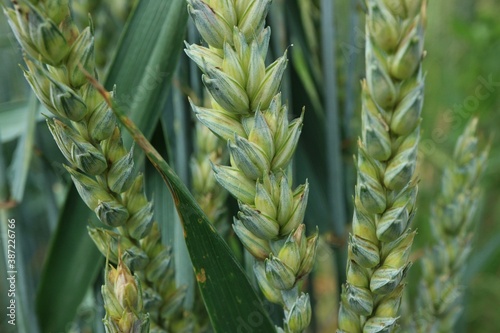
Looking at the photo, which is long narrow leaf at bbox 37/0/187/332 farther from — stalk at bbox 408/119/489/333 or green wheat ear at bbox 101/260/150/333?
stalk at bbox 408/119/489/333

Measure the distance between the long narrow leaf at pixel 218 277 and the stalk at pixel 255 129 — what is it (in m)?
0.04

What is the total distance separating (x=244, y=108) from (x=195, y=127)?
321 millimetres

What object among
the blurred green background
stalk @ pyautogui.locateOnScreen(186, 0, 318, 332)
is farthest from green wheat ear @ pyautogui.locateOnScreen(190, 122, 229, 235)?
stalk @ pyautogui.locateOnScreen(186, 0, 318, 332)

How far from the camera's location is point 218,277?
0.47 m

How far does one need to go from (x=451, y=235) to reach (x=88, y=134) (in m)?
0.47

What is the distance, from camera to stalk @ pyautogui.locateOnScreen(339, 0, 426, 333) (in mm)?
329

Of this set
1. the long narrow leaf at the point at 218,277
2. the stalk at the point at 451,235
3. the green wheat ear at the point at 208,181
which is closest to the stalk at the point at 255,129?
the long narrow leaf at the point at 218,277

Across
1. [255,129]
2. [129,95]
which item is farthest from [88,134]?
[129,95]

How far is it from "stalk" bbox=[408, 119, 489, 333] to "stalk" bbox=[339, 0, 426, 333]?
0.29 meters

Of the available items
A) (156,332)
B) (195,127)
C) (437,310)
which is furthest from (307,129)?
(156,332)

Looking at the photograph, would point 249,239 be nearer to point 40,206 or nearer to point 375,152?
point 375,152

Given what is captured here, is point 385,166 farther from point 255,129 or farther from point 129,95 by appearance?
point 129,95

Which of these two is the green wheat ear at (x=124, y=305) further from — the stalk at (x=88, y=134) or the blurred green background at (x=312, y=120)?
the blurred green background at (x=312, y=120)

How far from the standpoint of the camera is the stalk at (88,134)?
36 cm
